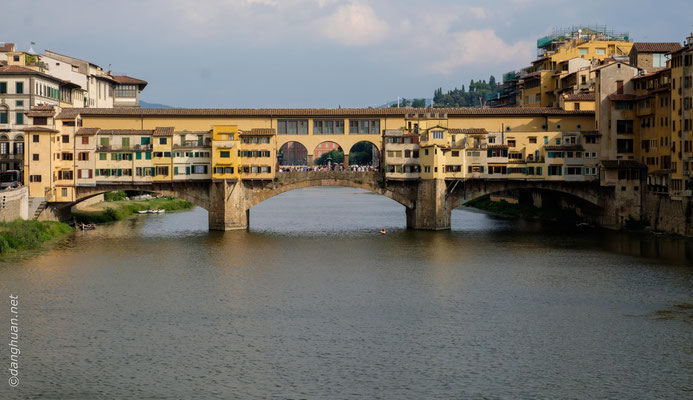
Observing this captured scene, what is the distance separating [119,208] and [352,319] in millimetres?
51607

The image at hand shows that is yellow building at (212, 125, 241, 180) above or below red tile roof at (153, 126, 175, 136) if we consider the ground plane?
below

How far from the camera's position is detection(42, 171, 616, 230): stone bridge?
6906 cm

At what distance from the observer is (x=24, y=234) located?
57.2 meters

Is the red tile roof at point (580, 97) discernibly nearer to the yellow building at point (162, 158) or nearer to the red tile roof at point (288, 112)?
the red tile roof at point (288, 112)

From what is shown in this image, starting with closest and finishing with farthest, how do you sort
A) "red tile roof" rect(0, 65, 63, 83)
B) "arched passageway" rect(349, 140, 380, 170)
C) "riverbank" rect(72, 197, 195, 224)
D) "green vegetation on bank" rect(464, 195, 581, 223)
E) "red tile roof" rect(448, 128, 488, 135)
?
1. "red tile roof" rect(448, 128, 488, 135)
2. "red tile roof" rect(0, 65, 63, 83)
3. "riverbank" rect(72, 197, 195, 224)
4. "green vegetation on bank" rect(464, 195, 581, 223)
5. "arched passageway" rect(349, 140, 380, 170)

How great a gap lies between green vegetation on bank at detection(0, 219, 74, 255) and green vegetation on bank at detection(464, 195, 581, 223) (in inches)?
1672

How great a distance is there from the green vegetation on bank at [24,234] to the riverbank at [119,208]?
34.8ft

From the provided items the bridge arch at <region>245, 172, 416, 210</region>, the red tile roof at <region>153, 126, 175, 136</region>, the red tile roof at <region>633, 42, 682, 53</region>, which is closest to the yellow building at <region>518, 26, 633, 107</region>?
the red tile roof at <region>633, 42, 682, 53</region>

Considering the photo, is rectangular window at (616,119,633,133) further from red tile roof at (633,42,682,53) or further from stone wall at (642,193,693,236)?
red tile roof at (633,42,682,53)

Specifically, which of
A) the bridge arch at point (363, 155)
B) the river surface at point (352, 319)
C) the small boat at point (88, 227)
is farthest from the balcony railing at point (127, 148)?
the bridge arch at point (363, 155)

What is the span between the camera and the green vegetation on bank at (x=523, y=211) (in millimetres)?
79062

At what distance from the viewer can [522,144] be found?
71.1 metres

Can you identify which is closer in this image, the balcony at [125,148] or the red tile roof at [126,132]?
the balcony at [125,148]

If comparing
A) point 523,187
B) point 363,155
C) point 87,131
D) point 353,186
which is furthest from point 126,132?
point 363,155
